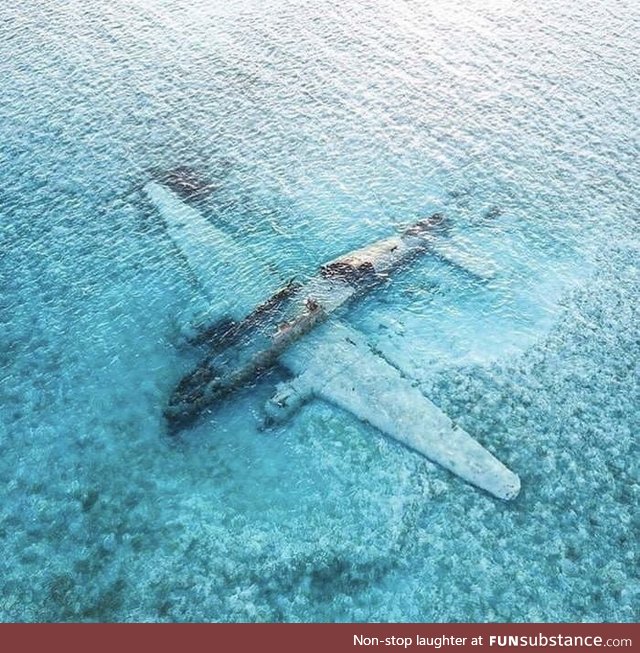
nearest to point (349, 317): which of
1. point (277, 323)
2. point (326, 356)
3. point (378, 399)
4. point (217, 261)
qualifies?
point (326, 356)

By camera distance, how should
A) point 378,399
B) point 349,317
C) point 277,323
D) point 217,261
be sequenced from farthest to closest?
point 217,261, point 349,317, point 277,323, point 378,399

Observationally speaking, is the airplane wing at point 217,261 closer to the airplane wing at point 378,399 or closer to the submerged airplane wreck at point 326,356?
the submerged airplane wreck at point 326,356

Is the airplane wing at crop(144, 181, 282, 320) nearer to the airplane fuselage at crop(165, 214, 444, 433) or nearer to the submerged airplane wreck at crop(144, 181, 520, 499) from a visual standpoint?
the submerged airplane wreck at crop(144, 181, 520, 499)

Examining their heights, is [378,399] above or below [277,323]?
below

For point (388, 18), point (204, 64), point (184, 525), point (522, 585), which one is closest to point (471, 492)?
point (522, 585)

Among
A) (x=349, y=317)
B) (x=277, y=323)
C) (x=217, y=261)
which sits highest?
(x=277, y=323)

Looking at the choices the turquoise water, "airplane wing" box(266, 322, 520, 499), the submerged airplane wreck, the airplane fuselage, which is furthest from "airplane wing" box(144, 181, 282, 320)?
"airplane wing" box(266, 322, 520, 499)

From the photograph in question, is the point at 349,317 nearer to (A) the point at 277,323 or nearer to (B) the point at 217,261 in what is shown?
(A) the point at 277,323
